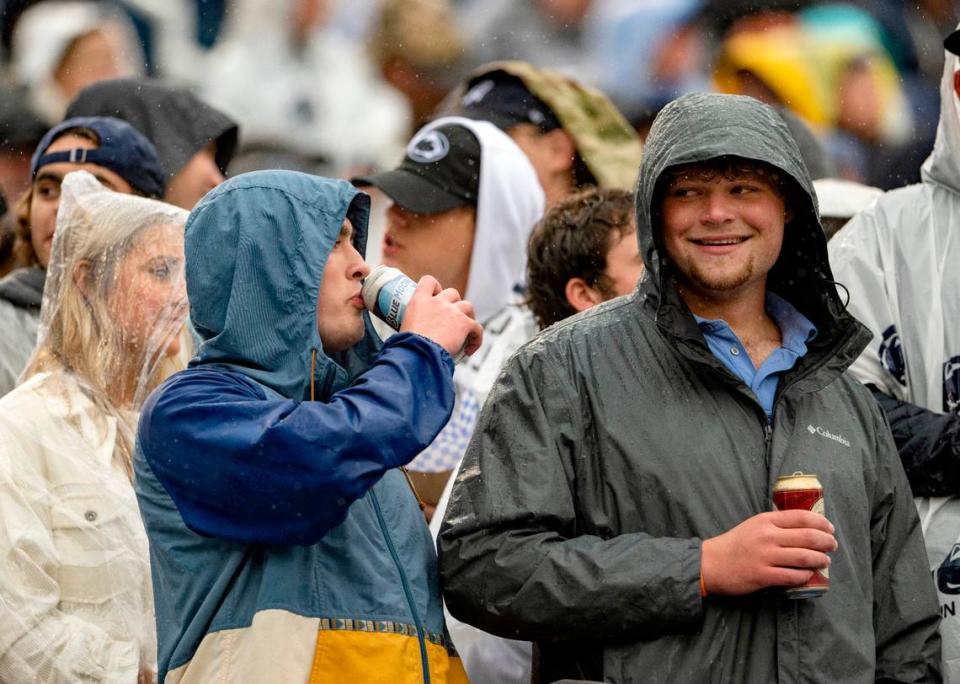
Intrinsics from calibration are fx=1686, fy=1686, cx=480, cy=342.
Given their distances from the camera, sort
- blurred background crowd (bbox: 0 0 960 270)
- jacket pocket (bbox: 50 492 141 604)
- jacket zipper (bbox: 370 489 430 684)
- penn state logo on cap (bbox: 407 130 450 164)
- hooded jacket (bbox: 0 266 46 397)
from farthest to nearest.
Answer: blurred background crowd (bbox: 0 0 960 270) → penn state logo on cap (bbox: 407 130 450 164) → hooded jacket (bbox: 0 266 46 397) → jacket pocket (bbox: 50 492 141 604) → jacket zipper (bbox: 370 489 430 684)

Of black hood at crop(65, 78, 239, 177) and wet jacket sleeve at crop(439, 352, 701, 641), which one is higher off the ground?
black hood at crop(65, 78, 239, 177)

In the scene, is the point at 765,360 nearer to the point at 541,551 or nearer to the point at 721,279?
the point at 721,279

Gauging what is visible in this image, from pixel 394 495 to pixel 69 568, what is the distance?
3.65ft

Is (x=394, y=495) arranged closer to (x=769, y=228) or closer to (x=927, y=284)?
(x=769, y=228)

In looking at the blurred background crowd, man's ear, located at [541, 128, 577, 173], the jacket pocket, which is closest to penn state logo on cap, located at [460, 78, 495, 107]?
man's ear, located at [541, 128, 577, 173]

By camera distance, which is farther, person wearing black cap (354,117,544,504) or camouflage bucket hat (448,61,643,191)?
camouflage bucket hat (448,61,643,191)

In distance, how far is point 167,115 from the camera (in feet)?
22.5

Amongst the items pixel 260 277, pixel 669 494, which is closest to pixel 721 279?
pixel 669 494

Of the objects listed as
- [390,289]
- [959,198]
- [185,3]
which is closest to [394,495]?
[390,289]

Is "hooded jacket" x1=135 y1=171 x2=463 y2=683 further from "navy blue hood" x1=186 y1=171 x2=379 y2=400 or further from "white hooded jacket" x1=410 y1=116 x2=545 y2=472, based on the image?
"white hooded jacket" x1=410 y1=116 x2=545 y2=472

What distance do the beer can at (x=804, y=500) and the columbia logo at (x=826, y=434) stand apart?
A: 0.35m

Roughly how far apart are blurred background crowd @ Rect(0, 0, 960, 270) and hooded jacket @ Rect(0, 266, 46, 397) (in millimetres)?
2070

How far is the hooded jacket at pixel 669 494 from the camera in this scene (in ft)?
11.8

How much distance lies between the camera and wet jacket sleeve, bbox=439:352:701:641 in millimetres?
3568
